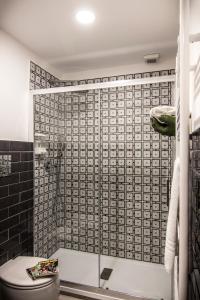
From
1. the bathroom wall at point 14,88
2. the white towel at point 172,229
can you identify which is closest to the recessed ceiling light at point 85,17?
the bathroom wall at point 14,88

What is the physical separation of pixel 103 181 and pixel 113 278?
102 cm

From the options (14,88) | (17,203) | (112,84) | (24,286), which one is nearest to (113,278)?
(24,286)

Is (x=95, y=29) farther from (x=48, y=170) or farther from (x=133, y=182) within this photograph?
(x=133, y=182)

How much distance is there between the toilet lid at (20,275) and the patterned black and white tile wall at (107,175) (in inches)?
25.2

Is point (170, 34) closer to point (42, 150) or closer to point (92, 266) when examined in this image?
point (42, 150)

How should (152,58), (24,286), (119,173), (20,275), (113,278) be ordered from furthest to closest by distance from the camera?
(119,173)
(152,58)
(113,278)
(20,275)
(24,286)

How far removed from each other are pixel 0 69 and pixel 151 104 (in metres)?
1.57

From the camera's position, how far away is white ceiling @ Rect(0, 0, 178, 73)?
1691mm

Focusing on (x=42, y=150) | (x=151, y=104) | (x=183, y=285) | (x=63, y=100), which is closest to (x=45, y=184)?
(x=42, y=150)

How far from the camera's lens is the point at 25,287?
1537mm

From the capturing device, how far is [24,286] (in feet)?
5.05

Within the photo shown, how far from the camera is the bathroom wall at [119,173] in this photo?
258 cm

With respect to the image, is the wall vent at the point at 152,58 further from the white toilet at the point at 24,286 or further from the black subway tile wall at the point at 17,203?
the white toilet at the point at 24,286

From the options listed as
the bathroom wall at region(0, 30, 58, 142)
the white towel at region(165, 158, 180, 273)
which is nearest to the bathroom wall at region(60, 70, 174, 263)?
the bathroom wall at region(0, 30, 58, 142)
